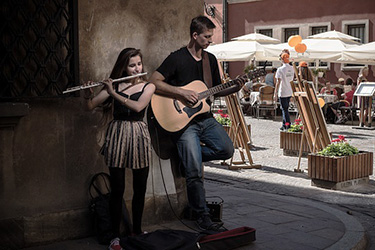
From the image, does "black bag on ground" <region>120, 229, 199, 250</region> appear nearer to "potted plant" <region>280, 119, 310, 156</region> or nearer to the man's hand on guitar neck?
the man's hand on guitar neck

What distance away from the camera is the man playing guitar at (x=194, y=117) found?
602 centimetres

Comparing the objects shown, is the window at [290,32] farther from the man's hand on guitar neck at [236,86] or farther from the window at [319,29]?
the man's hand on guitar neck at [236,86]

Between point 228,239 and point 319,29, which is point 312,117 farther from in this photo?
point 319,29

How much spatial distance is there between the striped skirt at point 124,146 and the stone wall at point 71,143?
413 millimetres

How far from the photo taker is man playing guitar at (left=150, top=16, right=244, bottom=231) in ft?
19.7

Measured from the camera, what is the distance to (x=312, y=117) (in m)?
9.72

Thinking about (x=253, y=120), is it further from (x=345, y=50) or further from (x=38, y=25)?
(x=38, y=25)

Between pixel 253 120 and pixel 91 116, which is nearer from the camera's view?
pixel 91 116

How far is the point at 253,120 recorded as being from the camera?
66.2 ft

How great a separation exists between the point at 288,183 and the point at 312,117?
1.15 meters

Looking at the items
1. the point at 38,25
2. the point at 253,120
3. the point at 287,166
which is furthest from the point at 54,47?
the point at 253,120

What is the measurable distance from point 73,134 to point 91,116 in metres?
0.24

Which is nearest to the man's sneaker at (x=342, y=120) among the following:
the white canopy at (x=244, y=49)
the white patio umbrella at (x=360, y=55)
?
the white patio umbrella at (x=360, y=55)

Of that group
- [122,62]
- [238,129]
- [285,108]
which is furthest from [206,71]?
[285,108]
